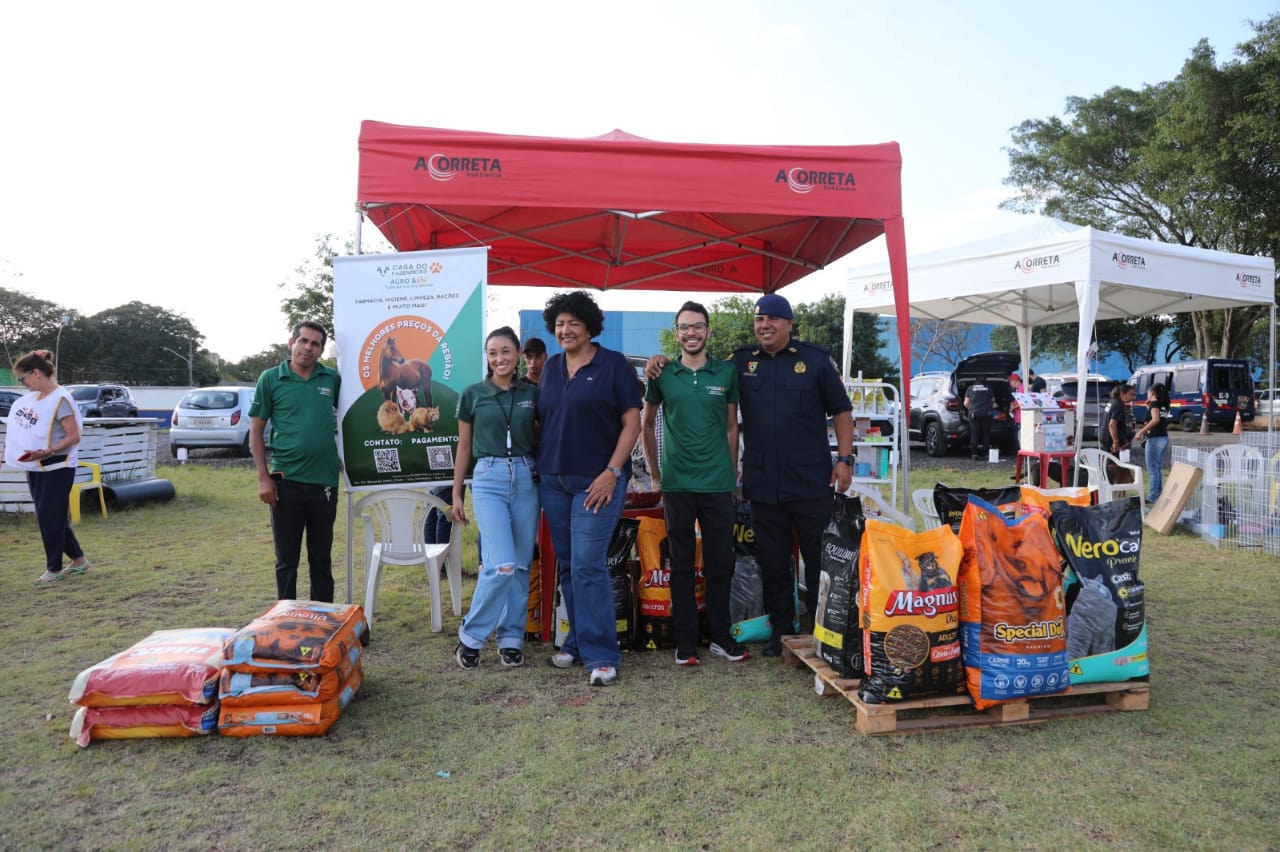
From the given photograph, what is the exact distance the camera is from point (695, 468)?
3.70 meters

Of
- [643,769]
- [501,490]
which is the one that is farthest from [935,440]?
[643,769]

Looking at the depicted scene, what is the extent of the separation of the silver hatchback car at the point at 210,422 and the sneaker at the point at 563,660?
42.0 ft

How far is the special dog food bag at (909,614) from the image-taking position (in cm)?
297

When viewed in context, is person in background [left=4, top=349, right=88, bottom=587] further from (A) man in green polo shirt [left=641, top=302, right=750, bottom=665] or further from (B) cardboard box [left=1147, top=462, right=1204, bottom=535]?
(B) cardboard box [left=1147, top=462, right=1204, bottom=535]

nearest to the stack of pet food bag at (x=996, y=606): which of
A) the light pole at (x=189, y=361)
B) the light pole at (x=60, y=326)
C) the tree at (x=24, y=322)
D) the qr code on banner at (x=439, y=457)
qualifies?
the qr code on banner at (x=439, y=457)

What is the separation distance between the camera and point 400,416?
419cm

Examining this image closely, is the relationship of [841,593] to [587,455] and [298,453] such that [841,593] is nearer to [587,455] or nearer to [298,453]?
[587,455]

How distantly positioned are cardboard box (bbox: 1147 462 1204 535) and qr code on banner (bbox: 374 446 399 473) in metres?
6.77

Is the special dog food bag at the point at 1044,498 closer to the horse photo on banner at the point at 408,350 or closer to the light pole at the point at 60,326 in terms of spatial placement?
the horse photo on banner at the point at 408,350

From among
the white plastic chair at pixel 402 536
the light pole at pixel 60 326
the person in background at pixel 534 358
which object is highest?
the light pole at pixel 60 326

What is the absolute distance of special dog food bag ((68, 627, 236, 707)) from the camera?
2.94 metres

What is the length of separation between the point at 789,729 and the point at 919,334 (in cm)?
3544

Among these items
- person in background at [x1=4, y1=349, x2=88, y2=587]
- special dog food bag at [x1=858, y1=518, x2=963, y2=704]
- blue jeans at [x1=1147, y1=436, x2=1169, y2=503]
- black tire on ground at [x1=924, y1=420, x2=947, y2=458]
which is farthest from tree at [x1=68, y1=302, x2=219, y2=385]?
special dog food bag at [x1=858, y1=518, x2=963, y2=704]

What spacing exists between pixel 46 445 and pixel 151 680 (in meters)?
3.46
